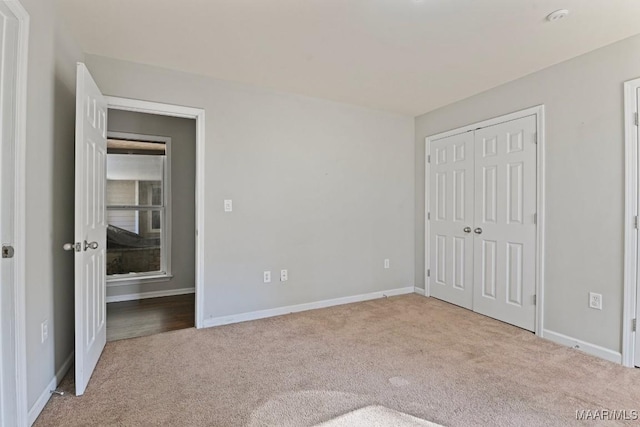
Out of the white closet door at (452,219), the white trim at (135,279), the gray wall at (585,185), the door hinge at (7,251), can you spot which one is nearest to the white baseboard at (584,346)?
the gray wall at (585,185)

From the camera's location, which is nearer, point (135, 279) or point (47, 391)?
point (47, 391)

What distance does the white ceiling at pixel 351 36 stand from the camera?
2.10 metres

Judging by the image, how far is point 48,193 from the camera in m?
2.01

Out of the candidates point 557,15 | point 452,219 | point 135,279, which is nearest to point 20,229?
point 135,279

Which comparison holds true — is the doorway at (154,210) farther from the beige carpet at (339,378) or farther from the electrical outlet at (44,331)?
the electrical outlet at (44,331)

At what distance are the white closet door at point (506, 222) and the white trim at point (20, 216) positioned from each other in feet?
12.2

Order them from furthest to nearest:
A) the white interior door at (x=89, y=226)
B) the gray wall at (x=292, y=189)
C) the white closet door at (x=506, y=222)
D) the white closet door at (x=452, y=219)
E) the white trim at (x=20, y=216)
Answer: the white closet door at (x=452, y=219), the gray wall at (x=292, y=189), the white closet door at (x=506, y=222), the white interior door at (x=89, y=226), the white trim at (x=20, y=216)

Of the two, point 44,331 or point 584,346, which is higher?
point 44,331

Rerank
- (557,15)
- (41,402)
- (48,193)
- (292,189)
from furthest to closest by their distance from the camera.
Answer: (292,189), (557,15), (48,193), (41,402)

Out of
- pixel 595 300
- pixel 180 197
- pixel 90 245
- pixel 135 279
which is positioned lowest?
pixel 135 279

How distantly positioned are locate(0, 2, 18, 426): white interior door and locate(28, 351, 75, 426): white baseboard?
0.20 m

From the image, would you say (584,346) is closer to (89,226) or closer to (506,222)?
(506,222)

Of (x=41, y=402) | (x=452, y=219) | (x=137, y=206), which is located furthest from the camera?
(x=137, y=206)

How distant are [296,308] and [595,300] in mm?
2709
